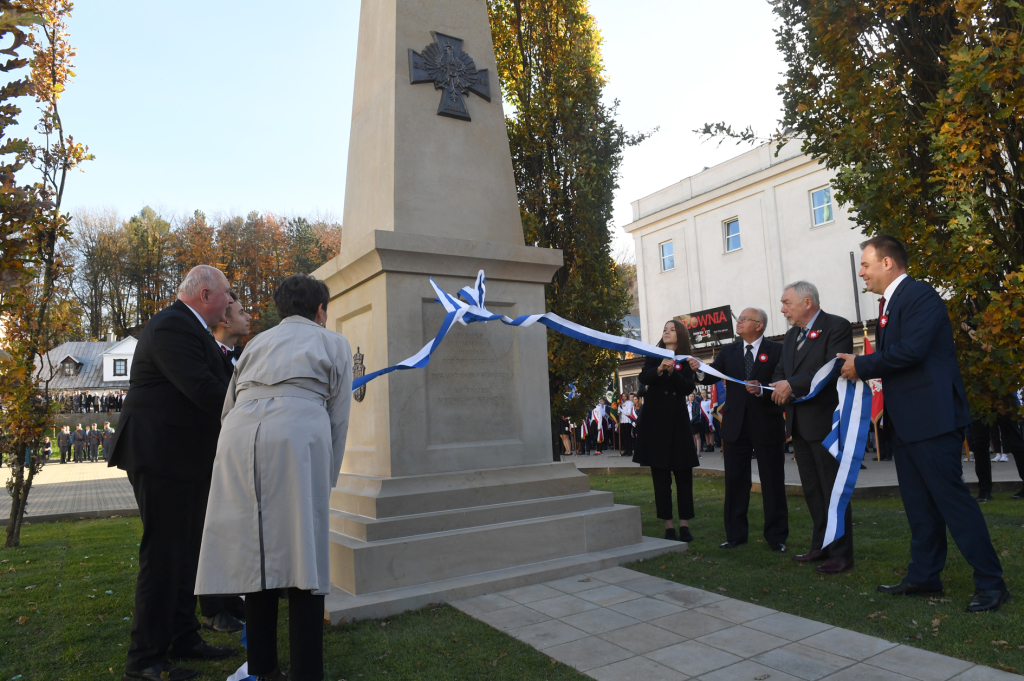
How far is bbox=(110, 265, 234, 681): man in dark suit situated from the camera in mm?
3346

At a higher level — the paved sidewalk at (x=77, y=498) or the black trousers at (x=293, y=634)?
the black trousers at (x=293, y=634)

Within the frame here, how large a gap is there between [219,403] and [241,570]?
40.7 inches

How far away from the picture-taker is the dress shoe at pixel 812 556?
5121mm

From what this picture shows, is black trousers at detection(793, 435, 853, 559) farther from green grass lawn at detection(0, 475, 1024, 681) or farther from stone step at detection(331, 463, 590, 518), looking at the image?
stone step at detection(331, 463, 590, 518)

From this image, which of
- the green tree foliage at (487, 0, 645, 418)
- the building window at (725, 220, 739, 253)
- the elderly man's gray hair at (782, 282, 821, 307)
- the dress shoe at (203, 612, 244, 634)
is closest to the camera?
the dress shoe at (203, 612, 244, 634)

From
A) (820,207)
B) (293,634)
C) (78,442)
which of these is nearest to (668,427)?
(293,634)

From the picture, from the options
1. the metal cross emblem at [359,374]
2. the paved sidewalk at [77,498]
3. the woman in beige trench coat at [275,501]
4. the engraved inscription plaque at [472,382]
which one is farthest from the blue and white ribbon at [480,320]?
the paved sidewalk at [77,498]

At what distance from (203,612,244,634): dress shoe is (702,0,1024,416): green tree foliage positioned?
6.17 meters

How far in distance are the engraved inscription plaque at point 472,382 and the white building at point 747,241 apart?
17.9 meters

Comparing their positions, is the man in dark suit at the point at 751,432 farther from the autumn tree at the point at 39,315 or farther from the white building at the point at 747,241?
the white building at the point at 747,241

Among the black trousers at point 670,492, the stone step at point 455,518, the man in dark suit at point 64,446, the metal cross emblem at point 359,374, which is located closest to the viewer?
the stone step at point 455,518

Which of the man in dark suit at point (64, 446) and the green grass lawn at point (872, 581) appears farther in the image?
the man in dark suit at point (64, 446)

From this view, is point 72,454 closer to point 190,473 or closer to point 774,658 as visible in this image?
point 190,473

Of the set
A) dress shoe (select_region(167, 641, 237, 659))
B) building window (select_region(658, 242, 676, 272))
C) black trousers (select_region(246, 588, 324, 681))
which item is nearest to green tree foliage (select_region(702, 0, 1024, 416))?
black trousers (select_region(246, 588, 324, 681))
